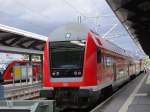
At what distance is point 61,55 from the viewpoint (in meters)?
17.7

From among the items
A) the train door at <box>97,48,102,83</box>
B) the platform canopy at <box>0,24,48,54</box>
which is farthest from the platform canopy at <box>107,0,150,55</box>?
the platform canopy at <box>0,24,48,54</box>

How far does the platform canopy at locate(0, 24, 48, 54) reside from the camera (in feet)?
82.3

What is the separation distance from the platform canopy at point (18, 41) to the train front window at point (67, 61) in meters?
6.24

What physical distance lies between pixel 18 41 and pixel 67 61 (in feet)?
38.2

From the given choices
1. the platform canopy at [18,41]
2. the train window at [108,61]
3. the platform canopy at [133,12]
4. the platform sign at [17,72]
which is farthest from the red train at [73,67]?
the platform sign at [17,72]

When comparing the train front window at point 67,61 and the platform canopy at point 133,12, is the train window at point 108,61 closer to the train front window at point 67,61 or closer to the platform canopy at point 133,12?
the platform canopy at point 133,12

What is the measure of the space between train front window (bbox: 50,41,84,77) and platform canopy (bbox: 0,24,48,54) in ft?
20.5

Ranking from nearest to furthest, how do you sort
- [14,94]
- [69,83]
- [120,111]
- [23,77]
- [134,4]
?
[120,111] < [69,83] < [134,4] < [14,94] < [23,77]

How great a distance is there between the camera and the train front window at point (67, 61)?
17.4 metres

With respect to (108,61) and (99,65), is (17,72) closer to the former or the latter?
(108,61)

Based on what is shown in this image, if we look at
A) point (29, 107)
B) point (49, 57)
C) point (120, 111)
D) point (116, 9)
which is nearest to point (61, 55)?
point (49, 57)

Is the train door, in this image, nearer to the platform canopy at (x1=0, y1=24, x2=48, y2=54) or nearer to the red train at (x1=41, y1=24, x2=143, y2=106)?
the red train at (x1=41, y1=24, x2=143, y2=106)

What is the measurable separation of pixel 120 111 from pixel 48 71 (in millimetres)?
3483

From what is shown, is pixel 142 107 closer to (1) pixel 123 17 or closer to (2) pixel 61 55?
(2) pixel 61 55
